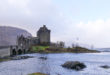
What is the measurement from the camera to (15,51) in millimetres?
139250

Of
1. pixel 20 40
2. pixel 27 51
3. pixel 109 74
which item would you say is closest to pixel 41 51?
pixel 27 51

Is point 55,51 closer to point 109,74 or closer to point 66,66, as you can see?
point 66,66

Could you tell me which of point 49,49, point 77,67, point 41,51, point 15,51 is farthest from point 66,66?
point 49,49

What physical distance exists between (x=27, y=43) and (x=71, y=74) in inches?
6191

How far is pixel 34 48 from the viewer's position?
196 meters

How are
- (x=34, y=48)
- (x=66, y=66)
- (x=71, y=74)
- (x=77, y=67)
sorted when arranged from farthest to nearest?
(x=34, y=48)
(x=66, y=66)
(x=77, y=67)
(x=71, y=74)

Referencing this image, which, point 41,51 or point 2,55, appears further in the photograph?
point 41,51

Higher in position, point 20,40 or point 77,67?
point 20,40

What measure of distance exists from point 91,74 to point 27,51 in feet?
468

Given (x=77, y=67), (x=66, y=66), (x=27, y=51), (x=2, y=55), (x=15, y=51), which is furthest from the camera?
(x=27, y=51)

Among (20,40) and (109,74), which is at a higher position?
(20,40)

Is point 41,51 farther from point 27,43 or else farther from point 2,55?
point 2,55

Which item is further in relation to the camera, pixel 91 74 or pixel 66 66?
pixel 66 66

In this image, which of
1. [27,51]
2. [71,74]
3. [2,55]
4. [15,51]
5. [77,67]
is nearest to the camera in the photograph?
[71,74]
